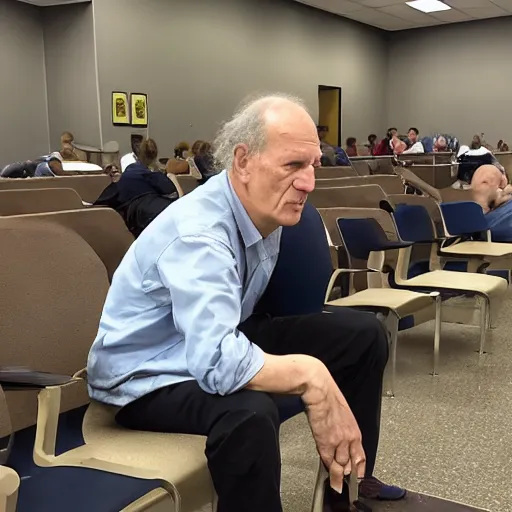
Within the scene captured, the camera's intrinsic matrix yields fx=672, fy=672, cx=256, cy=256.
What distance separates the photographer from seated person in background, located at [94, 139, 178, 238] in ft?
13.0

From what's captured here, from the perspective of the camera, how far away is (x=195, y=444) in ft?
4.39

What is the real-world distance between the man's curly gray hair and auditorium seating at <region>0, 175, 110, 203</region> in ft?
8.32

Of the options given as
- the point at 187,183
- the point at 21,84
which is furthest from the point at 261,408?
the point at 21,84

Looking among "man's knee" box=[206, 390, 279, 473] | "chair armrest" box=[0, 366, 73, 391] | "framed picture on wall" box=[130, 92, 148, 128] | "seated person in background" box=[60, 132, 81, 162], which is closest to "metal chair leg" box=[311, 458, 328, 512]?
"man's knee" box=[206, 390, 279, 473]

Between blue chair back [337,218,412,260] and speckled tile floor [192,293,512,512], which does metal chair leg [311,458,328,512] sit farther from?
blue chair back [337,218,412,260]

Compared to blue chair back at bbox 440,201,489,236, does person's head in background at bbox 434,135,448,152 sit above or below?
above

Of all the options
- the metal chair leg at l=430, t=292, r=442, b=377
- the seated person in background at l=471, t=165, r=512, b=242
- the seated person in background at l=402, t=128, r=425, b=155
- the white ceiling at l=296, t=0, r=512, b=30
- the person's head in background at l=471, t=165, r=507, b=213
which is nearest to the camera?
the metal chair leg at l=430, t=292, r=442, b=377

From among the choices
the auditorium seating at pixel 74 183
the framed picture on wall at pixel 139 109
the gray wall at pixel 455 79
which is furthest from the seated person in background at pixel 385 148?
the auditorium seating at pixel 74 183

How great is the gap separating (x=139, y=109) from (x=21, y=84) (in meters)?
1.75

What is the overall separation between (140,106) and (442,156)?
182 inches

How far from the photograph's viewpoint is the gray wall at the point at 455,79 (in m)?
14.3

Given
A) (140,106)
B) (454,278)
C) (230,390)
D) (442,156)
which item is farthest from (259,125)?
(140,106)

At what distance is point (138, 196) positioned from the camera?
409 centimetres

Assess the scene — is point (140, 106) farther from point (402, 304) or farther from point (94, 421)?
point (94, 421)
